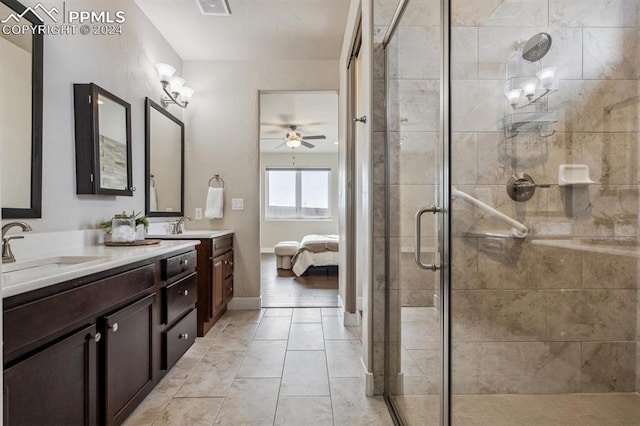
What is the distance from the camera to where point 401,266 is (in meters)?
1.81

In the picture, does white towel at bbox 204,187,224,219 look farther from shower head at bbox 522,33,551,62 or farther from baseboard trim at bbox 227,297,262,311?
shower head at bbox 522,33,551,62

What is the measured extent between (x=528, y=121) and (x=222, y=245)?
2787 mm

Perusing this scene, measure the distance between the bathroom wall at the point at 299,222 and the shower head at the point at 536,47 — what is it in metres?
7.44

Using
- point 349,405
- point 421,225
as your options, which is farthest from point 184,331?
point 421,225

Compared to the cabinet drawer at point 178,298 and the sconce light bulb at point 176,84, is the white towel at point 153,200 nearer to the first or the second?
the cabinet drawer at point 178,298

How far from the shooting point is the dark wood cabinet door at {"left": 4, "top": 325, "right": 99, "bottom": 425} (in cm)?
109

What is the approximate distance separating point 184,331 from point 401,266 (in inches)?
63.0

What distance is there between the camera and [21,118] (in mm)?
1697

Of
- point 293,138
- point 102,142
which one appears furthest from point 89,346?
point 293,138

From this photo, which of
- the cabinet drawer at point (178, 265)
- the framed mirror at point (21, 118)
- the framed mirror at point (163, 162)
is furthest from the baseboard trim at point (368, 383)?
the framed mirror at point (163, 162)

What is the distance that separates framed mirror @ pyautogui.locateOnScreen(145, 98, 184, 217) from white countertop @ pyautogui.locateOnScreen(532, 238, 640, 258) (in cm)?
294

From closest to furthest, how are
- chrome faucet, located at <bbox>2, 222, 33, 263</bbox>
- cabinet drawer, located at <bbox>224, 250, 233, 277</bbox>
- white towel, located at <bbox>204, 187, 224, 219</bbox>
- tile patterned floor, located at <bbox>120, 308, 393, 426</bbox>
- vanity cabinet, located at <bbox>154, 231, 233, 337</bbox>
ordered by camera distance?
chrome faucet, located at <bbox>2, 222, 33, 263</bbox> → tile patterned floor, located at <bbox>120, 308, 393, 426</bbox> → vanity cabinet, located at <bbox>154, 231, 233, 337</bbox> → cabinet drawer, located at <bbox>224, 250, 233, 277</bbox> → white towel, located at <bbox>204, 187, 224, 219</bbox>

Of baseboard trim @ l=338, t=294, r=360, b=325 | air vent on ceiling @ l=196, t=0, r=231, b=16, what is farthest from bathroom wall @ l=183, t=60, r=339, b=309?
baseboard trim @ l=338, t=294, r=360, b=325

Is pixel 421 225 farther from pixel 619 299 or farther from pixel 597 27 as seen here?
pixel 597 27
